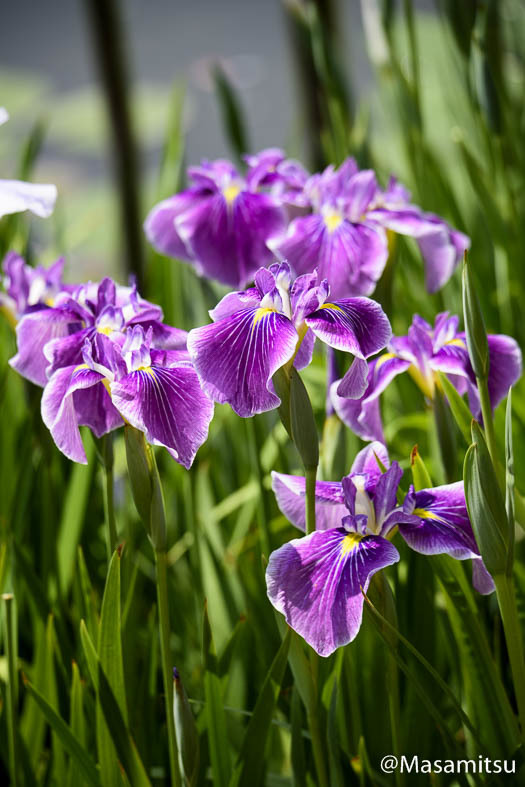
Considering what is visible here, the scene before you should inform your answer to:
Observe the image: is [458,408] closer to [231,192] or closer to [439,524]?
[439,524]

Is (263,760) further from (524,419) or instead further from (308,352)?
(524,419)

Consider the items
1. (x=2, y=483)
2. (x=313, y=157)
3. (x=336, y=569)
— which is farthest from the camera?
(x=313, y=157)

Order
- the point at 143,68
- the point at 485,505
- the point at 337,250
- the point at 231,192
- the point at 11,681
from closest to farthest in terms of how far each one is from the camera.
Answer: the point at 485,505 < the point at 11,681 < the point at 337,250 < the point at 231,192 < the point at 143,68

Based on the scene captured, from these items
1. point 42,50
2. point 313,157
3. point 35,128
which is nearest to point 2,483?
point 35,128

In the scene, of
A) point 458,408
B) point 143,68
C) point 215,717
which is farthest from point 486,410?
point 143,68

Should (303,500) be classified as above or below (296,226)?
below

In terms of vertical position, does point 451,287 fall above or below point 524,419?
above

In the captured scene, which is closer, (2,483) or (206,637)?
(206,637)
